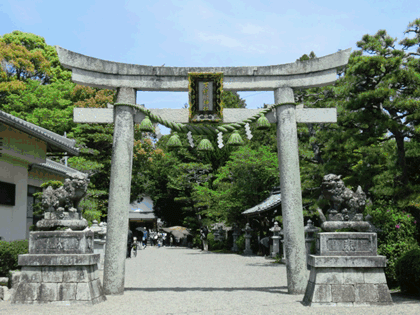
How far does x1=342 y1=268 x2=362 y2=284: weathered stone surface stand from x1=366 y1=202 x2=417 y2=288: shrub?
2526 mm

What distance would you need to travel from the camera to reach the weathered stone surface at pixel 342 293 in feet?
26.8

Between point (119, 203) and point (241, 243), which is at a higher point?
point (119, 203)

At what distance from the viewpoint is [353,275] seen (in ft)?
27.2

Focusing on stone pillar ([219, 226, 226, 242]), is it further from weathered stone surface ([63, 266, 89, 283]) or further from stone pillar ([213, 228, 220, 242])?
weathered stone surface ([63, 266, 89, 283])

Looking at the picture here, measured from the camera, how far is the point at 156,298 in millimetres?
9500

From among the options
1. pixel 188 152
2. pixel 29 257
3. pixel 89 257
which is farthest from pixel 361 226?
pixel 188 152

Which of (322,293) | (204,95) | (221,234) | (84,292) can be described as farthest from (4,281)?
(221,234)

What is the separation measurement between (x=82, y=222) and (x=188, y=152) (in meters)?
32.4

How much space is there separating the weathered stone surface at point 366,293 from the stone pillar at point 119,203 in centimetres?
506

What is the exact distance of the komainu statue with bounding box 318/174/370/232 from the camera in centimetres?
869

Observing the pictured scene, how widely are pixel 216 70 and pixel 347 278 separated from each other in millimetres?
5668

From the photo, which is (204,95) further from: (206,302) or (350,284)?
(350,284)

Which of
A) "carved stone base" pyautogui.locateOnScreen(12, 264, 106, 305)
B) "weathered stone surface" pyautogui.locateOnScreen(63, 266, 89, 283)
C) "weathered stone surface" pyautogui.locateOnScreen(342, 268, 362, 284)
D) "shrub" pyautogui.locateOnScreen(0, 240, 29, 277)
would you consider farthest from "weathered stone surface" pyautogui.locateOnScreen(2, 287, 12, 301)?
"weathered stone surface" pyautogui.locateOnScreen(342, 268, 362, 284)

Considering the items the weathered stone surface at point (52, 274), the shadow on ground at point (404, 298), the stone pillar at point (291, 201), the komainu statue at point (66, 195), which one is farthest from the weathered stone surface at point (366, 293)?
A: the komainu statue at point (66, 195)
